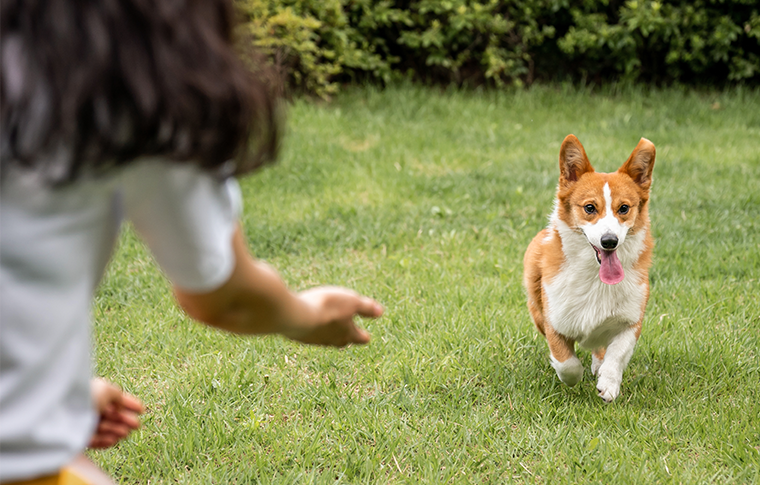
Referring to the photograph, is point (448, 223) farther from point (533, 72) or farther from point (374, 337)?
point (533, 72)

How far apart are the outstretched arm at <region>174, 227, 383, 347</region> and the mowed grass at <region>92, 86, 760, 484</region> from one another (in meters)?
1.49

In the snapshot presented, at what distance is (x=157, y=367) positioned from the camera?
10.5ft

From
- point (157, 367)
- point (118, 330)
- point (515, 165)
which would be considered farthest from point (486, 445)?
point (515, 165)

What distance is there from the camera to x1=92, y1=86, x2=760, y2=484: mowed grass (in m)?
2.58

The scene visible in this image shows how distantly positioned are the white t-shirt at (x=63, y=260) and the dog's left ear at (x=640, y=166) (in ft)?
8.56

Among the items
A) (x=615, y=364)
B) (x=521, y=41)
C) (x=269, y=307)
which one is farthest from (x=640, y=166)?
(x=521, y=41)

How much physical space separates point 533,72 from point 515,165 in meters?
3.40

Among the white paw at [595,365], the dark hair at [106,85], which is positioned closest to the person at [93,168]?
the dark hair at [106,85]

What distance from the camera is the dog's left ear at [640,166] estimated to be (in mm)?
3121

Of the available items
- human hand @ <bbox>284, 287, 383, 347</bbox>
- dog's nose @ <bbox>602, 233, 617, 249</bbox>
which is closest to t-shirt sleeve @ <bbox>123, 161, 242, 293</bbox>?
human hand @ <bbox>284, 287, 383, 347</bbox>

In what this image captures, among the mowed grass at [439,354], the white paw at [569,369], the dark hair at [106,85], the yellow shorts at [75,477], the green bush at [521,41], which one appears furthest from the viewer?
the green bush at [521,41]

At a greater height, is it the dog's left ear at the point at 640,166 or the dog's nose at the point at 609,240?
the dog's left ear at the point at 640,166

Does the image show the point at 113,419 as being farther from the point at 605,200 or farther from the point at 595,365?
the point at 595,365

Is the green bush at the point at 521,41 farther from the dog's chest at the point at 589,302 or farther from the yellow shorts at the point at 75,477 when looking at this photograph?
the yellow shorts at the point at 75,477
